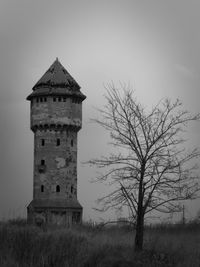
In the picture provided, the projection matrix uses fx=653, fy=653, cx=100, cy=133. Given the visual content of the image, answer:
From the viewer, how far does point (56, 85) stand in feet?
174

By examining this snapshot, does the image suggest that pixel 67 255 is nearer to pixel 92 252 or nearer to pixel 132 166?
pixel 92 252

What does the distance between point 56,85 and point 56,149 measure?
207 inches

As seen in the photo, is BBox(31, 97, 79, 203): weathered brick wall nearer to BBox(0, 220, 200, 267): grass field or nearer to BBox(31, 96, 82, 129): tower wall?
BBox(31, 96, 82, 129): tower wall

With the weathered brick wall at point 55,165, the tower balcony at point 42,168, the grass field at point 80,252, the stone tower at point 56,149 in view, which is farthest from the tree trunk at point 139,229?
the tower balcony at point 42,168

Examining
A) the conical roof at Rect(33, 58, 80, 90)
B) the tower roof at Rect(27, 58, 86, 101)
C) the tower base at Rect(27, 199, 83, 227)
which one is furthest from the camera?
the conical roof at Rect(33, 58, 80, 90)

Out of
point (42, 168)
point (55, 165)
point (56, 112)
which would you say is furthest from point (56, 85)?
point (42, 168)

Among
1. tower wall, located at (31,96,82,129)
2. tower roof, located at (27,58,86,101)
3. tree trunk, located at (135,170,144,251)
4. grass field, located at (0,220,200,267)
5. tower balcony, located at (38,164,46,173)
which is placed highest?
tower roof, located at (27,58,86,101)

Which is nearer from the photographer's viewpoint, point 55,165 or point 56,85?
point 55,165

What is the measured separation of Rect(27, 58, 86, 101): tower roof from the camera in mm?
52844

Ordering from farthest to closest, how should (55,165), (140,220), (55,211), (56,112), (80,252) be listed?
(56,112)
(55,165)
(55,211)
(140,220)
(80,252)

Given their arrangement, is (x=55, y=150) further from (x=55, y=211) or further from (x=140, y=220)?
(x=140, y=220)

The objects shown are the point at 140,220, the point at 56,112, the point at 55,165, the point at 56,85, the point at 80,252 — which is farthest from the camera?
the point at 56,85

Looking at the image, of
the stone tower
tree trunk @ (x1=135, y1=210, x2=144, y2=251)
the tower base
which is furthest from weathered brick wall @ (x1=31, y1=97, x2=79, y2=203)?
tree trunk @ (x1=135, y1=210, x2=144, y2=251)

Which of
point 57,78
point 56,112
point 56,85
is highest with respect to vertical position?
point 57,78
